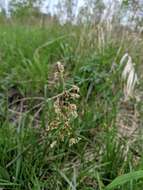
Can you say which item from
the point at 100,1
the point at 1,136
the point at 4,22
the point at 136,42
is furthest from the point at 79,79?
the point at 4,22

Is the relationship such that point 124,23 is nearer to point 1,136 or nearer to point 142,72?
point 142,72

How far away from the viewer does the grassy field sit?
1.39 m

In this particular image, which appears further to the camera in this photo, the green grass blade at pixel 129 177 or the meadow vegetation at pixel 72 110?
the meadow vegetation at pixel 72 110

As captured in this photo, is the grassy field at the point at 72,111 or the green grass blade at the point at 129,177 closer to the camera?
the green grass blade at the point at 129,177

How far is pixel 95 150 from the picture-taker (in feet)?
5.26

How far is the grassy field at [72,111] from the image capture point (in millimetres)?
1389

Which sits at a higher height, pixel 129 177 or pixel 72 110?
pixel 72 110

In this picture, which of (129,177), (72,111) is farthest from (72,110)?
(129,177)

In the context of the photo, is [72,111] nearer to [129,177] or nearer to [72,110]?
[72,110]

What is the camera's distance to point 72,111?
1.25 metres

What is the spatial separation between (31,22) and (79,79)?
2.02 m

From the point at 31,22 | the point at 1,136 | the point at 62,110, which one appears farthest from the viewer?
the point at 31,22

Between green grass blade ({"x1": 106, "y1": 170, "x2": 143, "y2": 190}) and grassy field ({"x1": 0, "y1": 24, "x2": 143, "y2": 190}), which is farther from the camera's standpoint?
grassy field ({"x1": 0, "y1": 24, "x2": 143, "y2": 190})

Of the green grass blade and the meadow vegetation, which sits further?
the meadow vegetation
